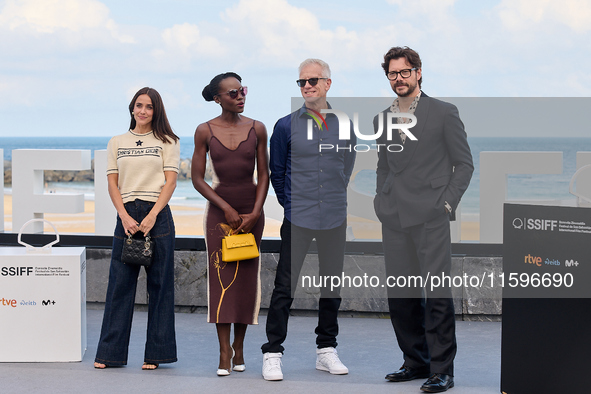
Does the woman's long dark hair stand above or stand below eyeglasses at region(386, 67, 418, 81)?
below

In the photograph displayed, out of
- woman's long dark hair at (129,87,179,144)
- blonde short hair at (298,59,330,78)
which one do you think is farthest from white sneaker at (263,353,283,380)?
blonde short hair at (298,59,330,78)

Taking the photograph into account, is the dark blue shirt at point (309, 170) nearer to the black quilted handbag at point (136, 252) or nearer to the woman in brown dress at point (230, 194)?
the woman in brown dress at point (230, 194)

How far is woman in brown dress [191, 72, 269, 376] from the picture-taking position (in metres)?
3.75

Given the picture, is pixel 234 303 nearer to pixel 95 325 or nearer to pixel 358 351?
pixel 358 351

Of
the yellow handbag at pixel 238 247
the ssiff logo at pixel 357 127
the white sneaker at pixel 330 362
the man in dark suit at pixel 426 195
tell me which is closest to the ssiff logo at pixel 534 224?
the man in dark suit at pixel 426 195

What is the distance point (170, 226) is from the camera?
3.96m

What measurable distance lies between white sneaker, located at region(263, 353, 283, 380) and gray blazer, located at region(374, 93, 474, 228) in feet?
3.46

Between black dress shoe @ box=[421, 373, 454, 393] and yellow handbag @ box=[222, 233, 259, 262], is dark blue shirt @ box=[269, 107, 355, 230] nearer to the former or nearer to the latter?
yellow handbag @ box=[222, 233, 259, 262]

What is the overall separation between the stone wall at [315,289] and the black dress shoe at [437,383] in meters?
1.89

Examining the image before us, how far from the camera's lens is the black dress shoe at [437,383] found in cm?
349

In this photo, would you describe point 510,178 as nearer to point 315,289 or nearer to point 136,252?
point 315,289

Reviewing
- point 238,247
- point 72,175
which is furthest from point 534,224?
point 72,175

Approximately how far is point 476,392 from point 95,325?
119 inches

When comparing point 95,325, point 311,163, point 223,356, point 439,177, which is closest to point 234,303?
point 223,356
